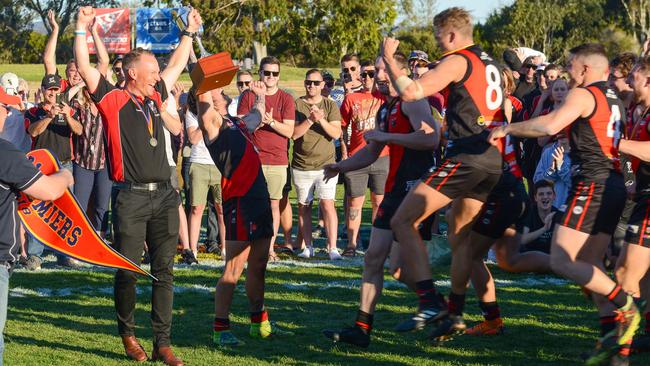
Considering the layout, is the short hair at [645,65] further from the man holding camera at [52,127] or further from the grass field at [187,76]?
the grass field at [187,76]

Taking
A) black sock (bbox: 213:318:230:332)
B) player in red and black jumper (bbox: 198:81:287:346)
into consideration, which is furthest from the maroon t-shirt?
black sock (bbox: 213:318:230:332)

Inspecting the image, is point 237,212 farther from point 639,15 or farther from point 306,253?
point 639,15

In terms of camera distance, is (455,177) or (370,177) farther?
(370,177)

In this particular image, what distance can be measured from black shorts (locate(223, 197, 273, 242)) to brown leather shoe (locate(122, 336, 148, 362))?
1056 mm

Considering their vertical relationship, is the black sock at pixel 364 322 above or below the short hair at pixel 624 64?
below

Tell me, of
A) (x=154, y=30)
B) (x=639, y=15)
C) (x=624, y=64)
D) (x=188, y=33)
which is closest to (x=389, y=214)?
(x=188, y=33)

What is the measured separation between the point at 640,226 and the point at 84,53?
3923mm

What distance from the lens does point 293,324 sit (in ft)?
25.0

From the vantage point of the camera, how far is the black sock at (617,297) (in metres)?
5.94

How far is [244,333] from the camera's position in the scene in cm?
738

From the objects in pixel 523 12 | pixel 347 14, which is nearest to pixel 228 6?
pixel 347 14

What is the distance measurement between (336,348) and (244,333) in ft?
3.02

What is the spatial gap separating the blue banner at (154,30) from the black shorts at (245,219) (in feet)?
180

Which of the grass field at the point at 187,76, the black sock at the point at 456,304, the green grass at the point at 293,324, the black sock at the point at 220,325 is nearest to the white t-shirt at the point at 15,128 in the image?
the green grass at the point at 293,324
